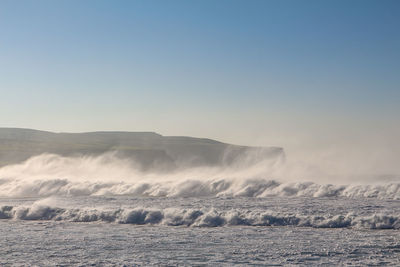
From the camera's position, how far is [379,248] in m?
11.5

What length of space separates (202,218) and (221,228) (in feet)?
4.00

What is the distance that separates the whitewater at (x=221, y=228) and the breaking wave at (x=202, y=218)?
0.03 meters

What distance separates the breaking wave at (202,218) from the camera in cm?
1491

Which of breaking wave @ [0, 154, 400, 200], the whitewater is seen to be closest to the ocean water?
the whitewater

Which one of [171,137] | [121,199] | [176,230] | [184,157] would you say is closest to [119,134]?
[171,137]

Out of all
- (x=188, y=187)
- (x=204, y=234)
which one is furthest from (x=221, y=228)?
(x=188, y=187)

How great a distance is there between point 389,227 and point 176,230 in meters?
6.57

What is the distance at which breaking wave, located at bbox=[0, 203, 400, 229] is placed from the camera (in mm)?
14914

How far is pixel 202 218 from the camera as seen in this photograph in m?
16.0

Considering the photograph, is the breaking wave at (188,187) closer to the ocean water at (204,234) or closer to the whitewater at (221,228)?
the whitewater at (221,228)

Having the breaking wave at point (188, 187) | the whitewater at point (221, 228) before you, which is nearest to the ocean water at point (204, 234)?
the whitewater at point (221, 228)

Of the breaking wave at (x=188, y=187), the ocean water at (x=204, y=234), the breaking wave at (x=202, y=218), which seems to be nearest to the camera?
the ocean water at (x=204, y=234)

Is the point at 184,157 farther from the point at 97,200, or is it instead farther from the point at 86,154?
the point at 97,200

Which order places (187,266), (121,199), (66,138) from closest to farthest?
1. (187,266)
2. (121,199)
3. (66,138)
